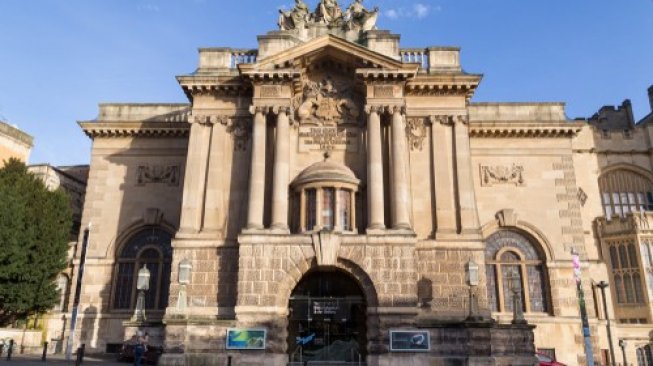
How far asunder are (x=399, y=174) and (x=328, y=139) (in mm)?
4182

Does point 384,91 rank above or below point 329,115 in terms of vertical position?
above

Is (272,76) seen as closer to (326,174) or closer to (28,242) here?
(326,174)

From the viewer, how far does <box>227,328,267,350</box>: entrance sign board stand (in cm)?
2334

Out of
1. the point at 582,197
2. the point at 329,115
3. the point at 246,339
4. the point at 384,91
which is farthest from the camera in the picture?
the point at 582,197

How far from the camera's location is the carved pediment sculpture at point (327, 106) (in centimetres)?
2792

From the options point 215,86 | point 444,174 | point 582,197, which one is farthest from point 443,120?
point 582,197

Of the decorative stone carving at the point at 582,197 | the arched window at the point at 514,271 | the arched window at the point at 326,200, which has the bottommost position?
the arched window at the point at 514,271

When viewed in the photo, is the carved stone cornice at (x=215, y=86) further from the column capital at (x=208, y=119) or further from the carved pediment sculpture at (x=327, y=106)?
the carved pediment sculpture at (x=327, y=106)

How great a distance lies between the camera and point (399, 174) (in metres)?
25.9

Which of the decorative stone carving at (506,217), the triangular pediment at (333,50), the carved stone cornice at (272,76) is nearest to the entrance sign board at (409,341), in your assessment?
the decorative stone carving at (506,217)

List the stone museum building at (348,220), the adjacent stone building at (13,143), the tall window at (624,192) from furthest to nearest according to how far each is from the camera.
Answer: the adjacent stone building at (13,143)
the tall window at (624,192)
the stone museum building at (348,220)

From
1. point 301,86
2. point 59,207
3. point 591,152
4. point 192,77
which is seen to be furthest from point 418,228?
point 59,207

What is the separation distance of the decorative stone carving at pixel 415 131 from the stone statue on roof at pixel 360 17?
18.4 feet

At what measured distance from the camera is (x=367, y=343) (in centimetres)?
2398
